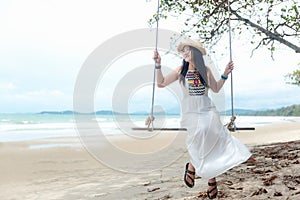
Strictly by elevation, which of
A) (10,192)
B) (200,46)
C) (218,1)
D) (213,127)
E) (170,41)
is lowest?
(10,192)

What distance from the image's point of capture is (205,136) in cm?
370

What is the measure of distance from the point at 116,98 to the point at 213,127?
9.21ft

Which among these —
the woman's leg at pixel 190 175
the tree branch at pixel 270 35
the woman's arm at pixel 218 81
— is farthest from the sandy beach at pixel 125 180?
the tree branch at pixel 270 35

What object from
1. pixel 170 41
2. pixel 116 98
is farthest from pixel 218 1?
pixel 116 98

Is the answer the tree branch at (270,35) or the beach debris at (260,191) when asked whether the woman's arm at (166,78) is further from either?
the tree branch at (270,35)

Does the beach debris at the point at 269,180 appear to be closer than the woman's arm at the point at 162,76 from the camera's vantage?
No

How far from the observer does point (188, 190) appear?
481cm

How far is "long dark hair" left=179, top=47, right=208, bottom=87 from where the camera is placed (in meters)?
3.84

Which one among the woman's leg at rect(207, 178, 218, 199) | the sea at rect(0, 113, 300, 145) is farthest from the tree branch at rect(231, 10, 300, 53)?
the woman's leg at rect(207, 178, 218, 199)

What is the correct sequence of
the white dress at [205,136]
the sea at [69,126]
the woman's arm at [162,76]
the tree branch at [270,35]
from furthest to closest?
the sea at [69,126] → the tree branch at [270,35] → the woman's arm at [162,76] → the white dress at [205,136]

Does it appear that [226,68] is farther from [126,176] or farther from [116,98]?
[126,176]

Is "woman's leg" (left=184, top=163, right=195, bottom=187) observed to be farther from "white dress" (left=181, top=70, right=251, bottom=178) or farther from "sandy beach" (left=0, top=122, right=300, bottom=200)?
"sandy beach" (left=0, top=122, right=300, bottom=200)

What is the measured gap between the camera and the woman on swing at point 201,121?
3.64 meters

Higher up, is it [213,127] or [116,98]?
[116,98]
